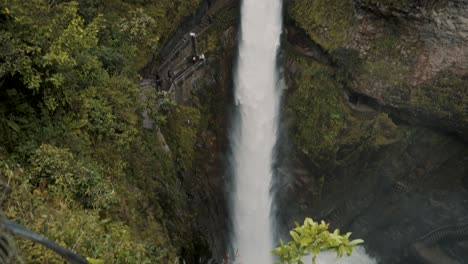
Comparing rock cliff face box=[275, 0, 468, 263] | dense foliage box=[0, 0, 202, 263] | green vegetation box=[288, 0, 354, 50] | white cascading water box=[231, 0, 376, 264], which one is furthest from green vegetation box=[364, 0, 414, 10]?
dense foliage box=[0, 0, 202, 263]

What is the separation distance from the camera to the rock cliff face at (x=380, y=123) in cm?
1346

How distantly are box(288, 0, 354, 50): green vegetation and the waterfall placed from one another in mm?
813

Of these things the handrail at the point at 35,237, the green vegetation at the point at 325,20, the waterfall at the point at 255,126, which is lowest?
the handrail at the point at 35,237

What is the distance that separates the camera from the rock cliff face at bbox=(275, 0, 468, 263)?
530 inches

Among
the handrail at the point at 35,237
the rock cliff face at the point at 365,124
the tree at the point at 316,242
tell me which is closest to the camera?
the handrail at the point at 35,237

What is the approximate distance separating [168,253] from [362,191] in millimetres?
10721

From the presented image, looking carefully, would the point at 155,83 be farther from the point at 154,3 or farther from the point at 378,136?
the point at 378,136

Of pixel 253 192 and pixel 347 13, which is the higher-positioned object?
pixel 347 13

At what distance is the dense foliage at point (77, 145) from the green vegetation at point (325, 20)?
6.79m

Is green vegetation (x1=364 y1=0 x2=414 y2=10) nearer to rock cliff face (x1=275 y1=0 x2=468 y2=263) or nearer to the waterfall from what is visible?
rock cliff face (x1=275 y1=0 x2=468 y2=263)

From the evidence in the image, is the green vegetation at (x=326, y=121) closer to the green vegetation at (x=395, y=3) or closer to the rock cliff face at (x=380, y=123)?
the rock cliff face at (x=380, y=123)

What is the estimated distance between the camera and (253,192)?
Answer: 14672 millimetres

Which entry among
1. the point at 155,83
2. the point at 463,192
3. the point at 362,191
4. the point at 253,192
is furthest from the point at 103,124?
the point at 463,192

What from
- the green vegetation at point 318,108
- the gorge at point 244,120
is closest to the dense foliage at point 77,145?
the gorge at point 244,120
